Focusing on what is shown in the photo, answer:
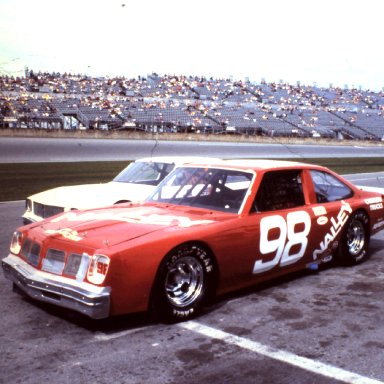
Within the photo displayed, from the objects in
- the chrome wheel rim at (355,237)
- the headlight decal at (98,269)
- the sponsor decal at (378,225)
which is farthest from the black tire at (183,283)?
the sponsor decal at (378,225)

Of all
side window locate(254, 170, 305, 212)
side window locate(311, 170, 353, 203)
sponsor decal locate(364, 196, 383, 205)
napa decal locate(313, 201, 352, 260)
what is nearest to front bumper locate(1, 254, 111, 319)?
side window locate(254, 170, 305, 212)

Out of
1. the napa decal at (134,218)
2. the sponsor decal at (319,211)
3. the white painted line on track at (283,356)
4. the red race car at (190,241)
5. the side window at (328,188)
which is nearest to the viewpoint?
the white painted line on track at (283,356)

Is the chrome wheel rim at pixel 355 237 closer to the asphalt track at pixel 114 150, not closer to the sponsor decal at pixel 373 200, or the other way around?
the sponsor decal at pixel 373 200

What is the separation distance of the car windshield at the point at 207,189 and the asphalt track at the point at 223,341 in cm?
94

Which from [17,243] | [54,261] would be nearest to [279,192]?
[54,261]

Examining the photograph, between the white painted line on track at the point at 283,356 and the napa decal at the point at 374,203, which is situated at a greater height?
the napa decal at the point at 374,203

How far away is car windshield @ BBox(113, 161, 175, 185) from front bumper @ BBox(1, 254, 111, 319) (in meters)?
3.87

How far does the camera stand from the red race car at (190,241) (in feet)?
13.3

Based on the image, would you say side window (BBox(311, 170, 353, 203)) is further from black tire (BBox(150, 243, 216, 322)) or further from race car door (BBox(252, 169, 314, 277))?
black tire (BBox(150, 243, 216, 322))

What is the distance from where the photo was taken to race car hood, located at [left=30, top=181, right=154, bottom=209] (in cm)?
724

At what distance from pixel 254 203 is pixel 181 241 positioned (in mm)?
1126

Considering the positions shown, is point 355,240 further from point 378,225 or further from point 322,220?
point 322,220

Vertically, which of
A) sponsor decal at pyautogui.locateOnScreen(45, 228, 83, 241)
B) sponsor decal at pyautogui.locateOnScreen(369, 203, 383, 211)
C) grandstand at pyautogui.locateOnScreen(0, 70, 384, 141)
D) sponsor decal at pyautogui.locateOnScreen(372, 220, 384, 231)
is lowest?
sponsor decal at pyautogui.locateOnScreen(372, 220, 384, 231)

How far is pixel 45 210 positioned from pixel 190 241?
358cm
